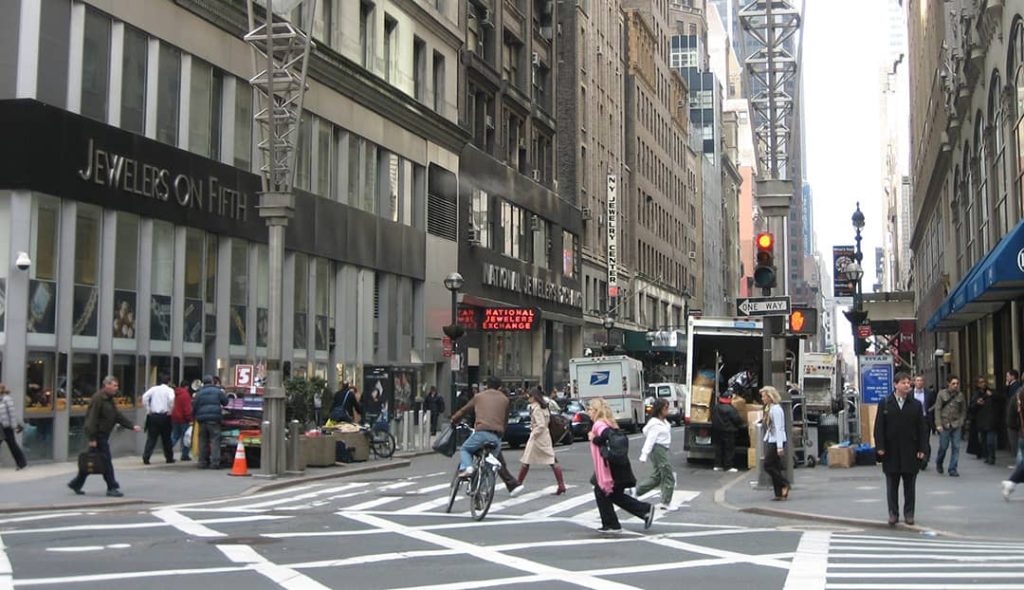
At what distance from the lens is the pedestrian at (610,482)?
47.0 ft

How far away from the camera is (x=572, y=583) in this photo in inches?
416

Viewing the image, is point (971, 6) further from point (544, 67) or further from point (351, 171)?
point (544, 67)

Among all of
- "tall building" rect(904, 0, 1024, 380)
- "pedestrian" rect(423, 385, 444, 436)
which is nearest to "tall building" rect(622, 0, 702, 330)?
"tall building" rect(904, 0, 1024, 380)

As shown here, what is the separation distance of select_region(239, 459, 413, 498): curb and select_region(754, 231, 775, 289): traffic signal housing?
29.3 feet

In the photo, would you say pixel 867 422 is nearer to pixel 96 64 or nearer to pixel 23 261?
pixel 23 261

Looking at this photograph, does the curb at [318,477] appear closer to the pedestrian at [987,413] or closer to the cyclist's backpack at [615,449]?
the cyclist's backpack at [615,449]

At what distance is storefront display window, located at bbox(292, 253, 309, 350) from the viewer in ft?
121

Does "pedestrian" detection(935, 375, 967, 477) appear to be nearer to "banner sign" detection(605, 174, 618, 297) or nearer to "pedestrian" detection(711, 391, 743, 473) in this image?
"pedestrian" detection(711, 391, 743, 473)

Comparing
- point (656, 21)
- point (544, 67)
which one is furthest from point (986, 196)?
point (656, 21)

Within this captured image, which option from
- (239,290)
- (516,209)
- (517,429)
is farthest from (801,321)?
(516,209)

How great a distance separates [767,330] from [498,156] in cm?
3719

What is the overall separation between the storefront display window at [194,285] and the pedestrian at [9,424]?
7.71 meters

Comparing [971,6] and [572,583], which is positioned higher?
[971,6]

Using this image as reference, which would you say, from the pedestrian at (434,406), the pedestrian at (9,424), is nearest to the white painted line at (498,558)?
the pedestrian at (9,424)
